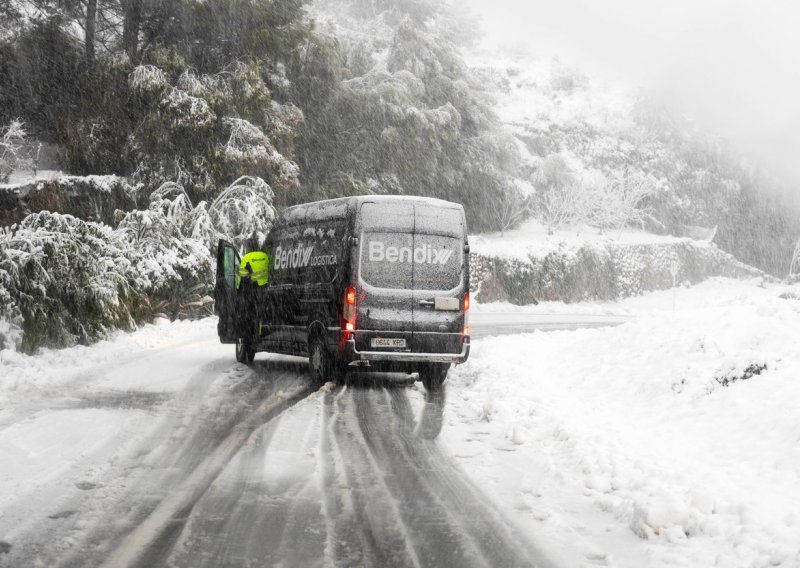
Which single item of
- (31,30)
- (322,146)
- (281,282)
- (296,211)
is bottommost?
(281,282)

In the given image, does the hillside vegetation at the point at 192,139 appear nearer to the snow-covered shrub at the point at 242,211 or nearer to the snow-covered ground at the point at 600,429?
the snow-covered shrub at the point at 242,211

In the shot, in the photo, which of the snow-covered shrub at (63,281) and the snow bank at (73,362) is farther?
→ the snow-covered shrub at (63,281)

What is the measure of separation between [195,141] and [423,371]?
45.1 feet

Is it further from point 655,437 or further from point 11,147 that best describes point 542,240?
point 655,437

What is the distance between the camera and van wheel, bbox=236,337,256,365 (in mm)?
11914

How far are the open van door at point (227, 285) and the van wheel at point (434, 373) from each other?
340 cm

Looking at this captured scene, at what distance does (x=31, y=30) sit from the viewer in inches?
932

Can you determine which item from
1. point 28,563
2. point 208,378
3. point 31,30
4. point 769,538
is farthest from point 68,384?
point 31,30

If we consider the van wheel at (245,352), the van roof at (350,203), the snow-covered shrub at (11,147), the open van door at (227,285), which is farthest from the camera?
the snow-covered shrub at (11,147)

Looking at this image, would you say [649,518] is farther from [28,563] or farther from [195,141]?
[195,141]

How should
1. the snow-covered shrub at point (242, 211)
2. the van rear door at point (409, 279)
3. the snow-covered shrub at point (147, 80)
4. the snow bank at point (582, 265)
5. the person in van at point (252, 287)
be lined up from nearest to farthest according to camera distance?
the van rear door at point (409, 279) → the person in van at point (252, 287) → the snow-covered shrub at point (242, 211) → the snow-covered shrub at point (147, 80) → the snow bank at point (582, 265)

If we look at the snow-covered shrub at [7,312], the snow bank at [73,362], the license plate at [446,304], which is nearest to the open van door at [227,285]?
the snow bank at [73,362]

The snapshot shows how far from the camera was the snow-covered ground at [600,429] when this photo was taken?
4660 mm

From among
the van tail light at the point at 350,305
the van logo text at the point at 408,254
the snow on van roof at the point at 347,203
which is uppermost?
the snow on van roof at the point at 347,203
